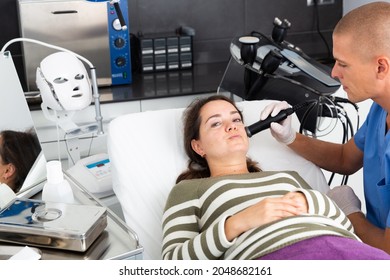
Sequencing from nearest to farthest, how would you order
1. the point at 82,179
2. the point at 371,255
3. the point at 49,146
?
the point at 371,255 → the point at 82,179 → the point at 49,146

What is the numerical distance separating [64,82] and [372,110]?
35.7 inches

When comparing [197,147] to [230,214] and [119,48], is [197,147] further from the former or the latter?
[119,48]

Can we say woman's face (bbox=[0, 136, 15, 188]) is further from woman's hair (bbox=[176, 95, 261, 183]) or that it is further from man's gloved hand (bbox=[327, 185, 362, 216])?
man's gloved hand (bbox=[327, 185, 362, 216])

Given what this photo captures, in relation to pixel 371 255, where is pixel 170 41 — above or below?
above

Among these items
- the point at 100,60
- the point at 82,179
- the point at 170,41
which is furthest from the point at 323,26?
the point at 82,179

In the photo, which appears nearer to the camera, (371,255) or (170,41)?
(371,255)

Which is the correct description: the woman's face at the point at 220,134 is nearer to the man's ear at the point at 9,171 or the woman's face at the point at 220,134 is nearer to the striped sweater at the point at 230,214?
the striped sweater at the point at 230,214

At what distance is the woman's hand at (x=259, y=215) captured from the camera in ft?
5.10

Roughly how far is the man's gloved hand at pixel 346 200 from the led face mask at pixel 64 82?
80cm

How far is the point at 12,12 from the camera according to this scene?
296cm

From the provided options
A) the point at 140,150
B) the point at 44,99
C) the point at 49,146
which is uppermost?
the point at 44,99

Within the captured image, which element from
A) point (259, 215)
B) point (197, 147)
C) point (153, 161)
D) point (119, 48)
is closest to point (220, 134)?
point (197, 147)
